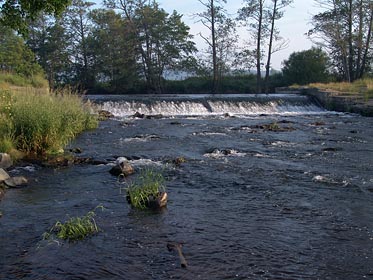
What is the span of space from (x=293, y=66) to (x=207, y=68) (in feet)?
25.4

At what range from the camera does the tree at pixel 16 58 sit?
26031 mm

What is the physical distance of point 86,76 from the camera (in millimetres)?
38688

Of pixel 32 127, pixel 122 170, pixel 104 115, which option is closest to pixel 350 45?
pixel 104 115

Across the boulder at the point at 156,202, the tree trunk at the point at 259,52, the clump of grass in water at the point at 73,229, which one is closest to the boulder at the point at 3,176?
the clump of grass in water at the point at 73,229

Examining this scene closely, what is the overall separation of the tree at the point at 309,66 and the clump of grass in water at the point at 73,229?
33.5 m

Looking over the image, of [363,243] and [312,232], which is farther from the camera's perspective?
[312,232]

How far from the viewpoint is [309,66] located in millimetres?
36656

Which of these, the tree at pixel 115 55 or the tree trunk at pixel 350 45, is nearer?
the tree trunk at pixel 350 45

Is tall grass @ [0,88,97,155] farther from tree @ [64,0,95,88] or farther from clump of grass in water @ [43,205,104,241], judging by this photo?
tree @ [64,0,95,88]

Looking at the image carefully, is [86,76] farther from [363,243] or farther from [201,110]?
[363,243]

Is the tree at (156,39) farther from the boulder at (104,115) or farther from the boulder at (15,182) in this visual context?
the boulder at (15,182)

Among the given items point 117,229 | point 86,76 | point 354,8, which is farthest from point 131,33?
point 117,229

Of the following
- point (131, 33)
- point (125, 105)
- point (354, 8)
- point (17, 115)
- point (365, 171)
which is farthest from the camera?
point (131, 33)

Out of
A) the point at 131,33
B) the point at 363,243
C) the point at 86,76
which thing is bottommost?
the point at 363,243
